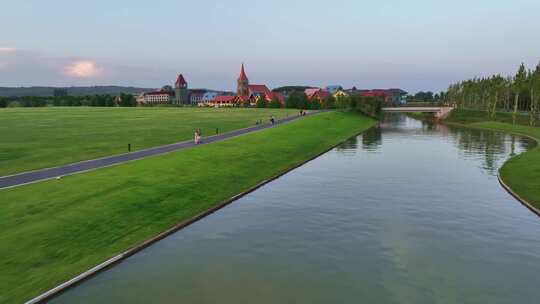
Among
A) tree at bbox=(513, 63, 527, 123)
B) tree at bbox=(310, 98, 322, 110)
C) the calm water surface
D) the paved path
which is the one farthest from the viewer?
tree at bbox=(310, 98, 322, 110)

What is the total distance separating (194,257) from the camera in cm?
2089

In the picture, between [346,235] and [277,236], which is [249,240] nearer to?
[277,236]

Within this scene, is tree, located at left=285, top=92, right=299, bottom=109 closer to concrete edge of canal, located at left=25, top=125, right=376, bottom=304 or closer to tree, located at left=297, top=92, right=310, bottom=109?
tree, located at left=297, top=92, right=310, bottom=109

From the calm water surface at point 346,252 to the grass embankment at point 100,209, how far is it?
1.78 metres

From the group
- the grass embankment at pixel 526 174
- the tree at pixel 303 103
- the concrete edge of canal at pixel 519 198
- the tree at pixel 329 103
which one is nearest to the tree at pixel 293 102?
the tree at pixel 303 103

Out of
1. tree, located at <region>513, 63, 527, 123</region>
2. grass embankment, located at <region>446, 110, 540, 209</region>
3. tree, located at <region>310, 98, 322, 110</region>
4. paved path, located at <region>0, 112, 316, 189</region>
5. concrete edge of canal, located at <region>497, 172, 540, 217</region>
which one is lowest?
concrete edge of canal, located at <region>497, 172, 540, 217</region>

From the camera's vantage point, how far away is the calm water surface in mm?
17000

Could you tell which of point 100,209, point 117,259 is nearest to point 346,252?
point 117,259

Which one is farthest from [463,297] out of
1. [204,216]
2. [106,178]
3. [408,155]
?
[408,155]

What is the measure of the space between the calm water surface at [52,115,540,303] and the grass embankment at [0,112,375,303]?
1781 mm

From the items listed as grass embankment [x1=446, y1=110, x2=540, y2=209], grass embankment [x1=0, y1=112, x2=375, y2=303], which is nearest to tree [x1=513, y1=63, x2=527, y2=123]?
grass embankment [x1=446, y1=110, x2=540, y2=209]

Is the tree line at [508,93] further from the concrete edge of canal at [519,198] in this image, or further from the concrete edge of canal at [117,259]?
the concrete edge of canal at [117,259]

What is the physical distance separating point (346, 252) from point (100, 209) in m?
15.9

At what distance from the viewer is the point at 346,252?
21281mm
